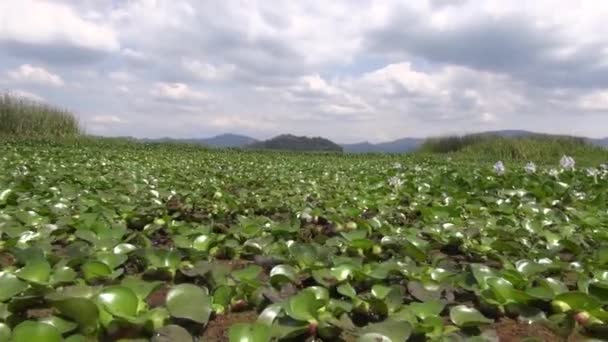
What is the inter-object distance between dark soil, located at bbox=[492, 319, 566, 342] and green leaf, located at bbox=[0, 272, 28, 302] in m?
1.40

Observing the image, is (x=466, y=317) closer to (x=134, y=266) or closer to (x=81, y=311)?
(x=81, y=311)

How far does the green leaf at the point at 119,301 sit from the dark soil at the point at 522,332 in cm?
105

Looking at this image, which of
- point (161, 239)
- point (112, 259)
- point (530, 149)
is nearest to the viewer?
point (112, 259)

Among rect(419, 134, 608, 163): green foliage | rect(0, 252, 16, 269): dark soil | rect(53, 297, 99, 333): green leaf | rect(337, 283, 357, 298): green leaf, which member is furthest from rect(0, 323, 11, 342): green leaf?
rect(419, 134, 608, 163): green foliage

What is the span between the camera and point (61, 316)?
4.43 feet

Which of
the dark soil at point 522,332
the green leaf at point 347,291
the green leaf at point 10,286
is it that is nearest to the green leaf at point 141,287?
the green leaf at point 10,286

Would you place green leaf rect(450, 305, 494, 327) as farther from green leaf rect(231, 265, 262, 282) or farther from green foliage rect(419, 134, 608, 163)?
green foliage rect(419, 134, 608, 163)

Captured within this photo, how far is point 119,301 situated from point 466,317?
0.98 meters

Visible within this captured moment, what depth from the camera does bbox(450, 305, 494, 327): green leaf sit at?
1518 millimetres

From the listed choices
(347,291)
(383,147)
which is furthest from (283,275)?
(383,147)

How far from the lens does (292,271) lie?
1.86 metres

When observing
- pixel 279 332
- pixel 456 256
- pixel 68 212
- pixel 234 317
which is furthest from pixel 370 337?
pixel 68 212

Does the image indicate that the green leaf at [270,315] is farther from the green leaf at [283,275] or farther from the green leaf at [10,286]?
the green leaf at [10,286]

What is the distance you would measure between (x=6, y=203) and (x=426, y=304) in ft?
8.71
